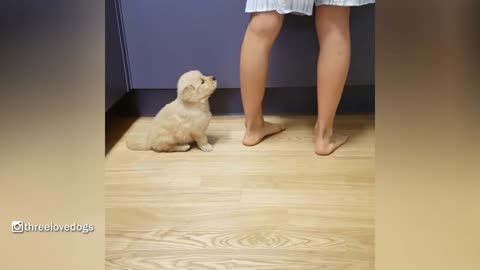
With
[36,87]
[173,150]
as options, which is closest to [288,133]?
[173,150]

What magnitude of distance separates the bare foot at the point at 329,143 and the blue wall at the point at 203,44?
7 cm

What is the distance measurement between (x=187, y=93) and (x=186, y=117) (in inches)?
1.9

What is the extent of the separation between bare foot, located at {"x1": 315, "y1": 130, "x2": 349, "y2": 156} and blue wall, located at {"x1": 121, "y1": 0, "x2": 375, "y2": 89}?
0.07m

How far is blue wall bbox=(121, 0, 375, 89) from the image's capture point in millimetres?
790

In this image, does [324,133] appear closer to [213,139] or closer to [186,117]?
[213,139]

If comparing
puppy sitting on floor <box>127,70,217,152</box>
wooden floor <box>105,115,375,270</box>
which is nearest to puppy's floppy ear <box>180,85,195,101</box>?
puppy sitting on floor <box>127,70,217,152</box>

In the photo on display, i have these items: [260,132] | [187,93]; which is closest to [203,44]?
[187,93]

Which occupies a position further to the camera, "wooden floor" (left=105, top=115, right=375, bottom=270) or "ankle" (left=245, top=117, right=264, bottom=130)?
"ankle" (left=245, top=117, right=264, bottom=130)

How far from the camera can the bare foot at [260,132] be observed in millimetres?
768

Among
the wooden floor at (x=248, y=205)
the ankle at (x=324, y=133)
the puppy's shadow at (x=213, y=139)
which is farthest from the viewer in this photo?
the puppy's shadow at (x=213, y=139)

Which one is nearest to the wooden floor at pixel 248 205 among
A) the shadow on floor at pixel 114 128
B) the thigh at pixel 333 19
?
the shadow on floor at pixel 114 128

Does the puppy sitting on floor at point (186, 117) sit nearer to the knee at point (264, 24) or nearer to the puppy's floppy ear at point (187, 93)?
the puppy's floppy ear at point (187, 93)

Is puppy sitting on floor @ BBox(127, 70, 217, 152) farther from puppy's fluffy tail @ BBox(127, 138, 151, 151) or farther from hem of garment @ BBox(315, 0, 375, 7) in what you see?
hem of garment @ BBox(315, 0, 375, 7)

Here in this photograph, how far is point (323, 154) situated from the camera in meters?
0.75
